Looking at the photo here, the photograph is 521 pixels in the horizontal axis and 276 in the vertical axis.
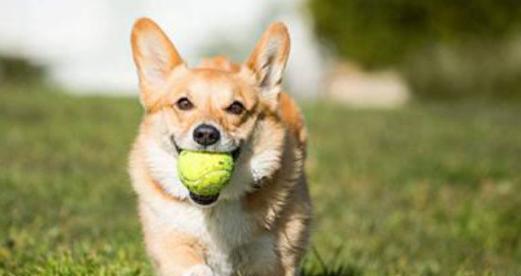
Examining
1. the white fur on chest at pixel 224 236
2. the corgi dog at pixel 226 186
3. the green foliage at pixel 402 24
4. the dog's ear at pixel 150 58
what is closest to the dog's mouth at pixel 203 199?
the corgi dog at pixel 226 186

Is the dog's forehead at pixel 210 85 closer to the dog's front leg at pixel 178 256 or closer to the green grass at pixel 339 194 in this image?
the dog's front leg at pixel 178 256

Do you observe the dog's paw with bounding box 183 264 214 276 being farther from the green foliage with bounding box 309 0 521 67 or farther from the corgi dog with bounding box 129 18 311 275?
the green foliage with bounding box 309 0 521 67

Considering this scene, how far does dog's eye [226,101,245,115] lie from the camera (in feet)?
14.8

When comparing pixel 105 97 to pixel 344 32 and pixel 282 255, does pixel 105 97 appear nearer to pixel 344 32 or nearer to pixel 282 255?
pixel 344 32

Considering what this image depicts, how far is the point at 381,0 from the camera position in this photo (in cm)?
1955

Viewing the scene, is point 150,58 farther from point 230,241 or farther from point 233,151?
point 230,241

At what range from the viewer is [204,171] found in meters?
4.17

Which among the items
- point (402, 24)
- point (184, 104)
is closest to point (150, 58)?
point (184, 104)

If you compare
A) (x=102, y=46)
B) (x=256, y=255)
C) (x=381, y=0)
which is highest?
(x=256, y=255)

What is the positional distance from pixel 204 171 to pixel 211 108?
0.40m

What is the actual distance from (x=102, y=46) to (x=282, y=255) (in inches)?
715

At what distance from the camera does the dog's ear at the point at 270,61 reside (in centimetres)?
472

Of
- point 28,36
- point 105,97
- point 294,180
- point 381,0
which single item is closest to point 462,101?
point 381,0

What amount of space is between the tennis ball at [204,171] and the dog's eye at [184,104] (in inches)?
12.2
